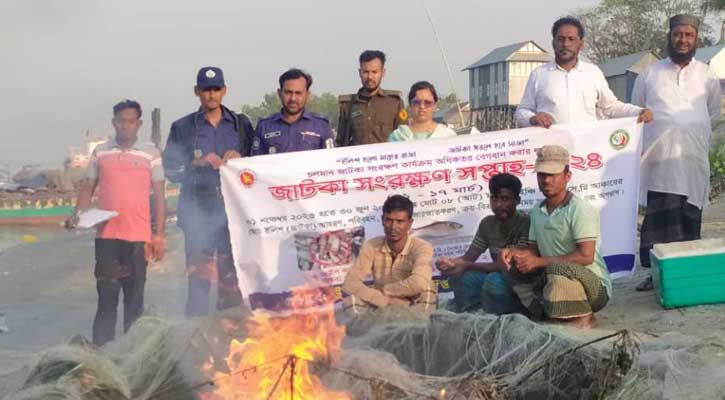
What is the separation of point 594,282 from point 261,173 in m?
2.95

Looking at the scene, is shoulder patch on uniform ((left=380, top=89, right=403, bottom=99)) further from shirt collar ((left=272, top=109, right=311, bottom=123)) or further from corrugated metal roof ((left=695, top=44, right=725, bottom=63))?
corrugated metal roof ((left=695, top=44, right=725, bottom=63))

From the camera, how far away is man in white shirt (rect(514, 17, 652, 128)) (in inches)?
277

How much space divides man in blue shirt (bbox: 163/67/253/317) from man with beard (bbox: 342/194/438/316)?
1.37 metres

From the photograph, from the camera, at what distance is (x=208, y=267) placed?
712cm

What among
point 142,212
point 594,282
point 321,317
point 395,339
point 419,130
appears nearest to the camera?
point 395,339

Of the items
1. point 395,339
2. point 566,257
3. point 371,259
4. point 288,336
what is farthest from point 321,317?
point 566,257

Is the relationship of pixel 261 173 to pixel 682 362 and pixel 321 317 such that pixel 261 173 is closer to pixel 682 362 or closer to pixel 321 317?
pixel 321 317

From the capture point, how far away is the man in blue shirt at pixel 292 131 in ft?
23.0

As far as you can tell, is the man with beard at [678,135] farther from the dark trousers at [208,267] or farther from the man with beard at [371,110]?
the dark trousers at [208,267]

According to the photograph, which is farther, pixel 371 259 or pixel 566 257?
pixel 371 259

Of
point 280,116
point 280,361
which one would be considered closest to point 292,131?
point 280,116

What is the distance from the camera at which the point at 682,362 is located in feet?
14.3

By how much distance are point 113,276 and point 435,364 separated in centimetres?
294

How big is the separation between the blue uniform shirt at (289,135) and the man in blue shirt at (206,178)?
0.60ft
